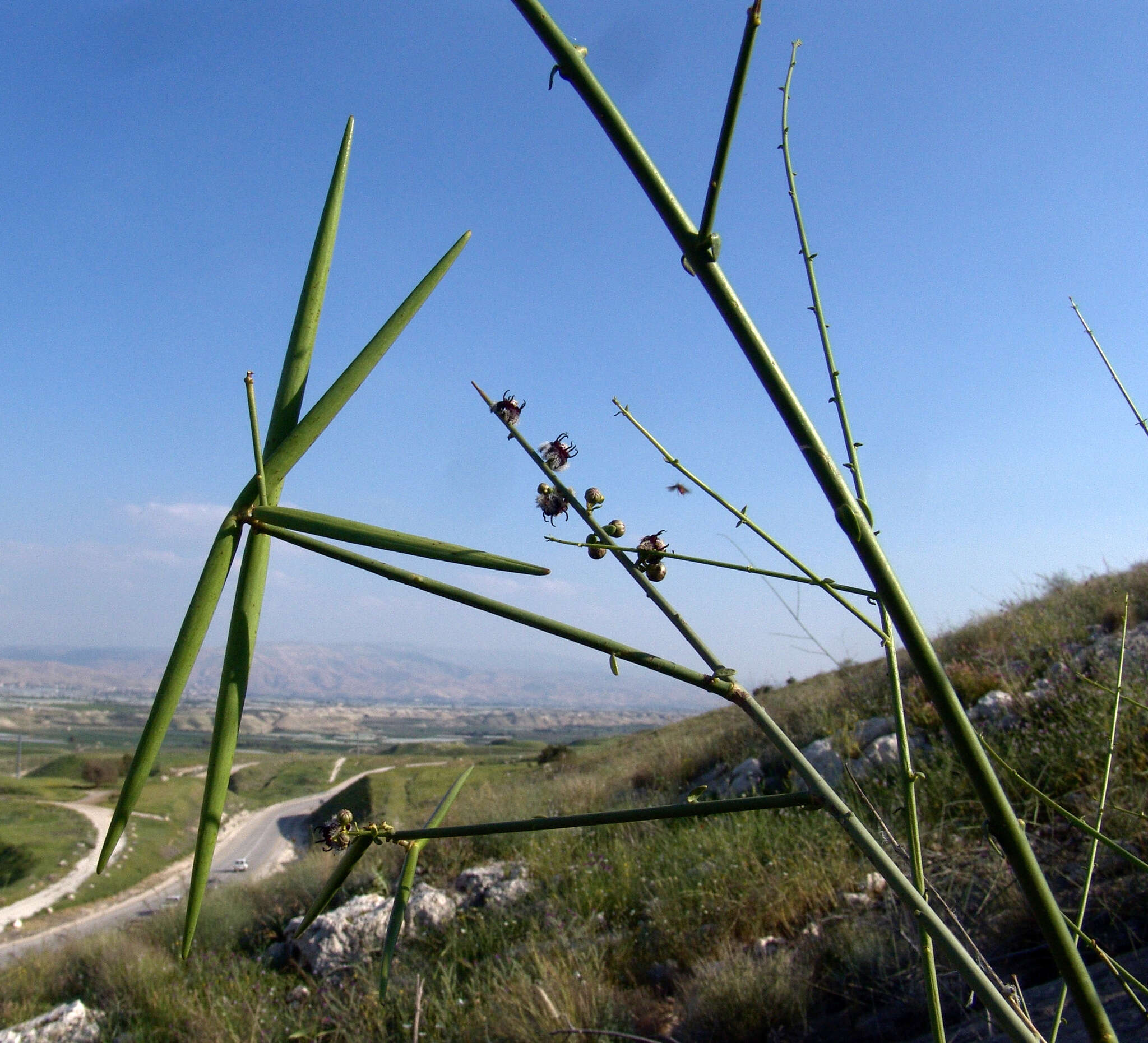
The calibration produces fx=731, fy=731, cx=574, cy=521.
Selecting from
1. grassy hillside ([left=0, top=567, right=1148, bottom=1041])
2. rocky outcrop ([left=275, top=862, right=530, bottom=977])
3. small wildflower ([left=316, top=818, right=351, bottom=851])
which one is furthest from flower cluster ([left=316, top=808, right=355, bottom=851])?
rocky outcrop ([left=275, top=862, right=530, bottom=977])

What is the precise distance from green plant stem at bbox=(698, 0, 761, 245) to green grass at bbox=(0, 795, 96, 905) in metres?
26.2

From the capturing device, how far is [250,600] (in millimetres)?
365

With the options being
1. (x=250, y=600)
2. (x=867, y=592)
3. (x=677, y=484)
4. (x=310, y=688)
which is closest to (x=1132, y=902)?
(x=677, y=484)

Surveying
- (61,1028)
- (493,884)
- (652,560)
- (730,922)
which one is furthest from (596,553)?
(61,1028)

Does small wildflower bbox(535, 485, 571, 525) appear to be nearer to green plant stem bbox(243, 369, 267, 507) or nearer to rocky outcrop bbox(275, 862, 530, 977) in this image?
green plant stem bbox(243, 369, 267, 507)

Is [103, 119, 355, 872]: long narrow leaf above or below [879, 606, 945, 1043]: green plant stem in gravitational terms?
above

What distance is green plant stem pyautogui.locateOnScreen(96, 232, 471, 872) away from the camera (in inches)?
13.2

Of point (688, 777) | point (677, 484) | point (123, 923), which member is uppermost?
point (677, 484)

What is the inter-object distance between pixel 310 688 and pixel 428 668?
3226 centimetres

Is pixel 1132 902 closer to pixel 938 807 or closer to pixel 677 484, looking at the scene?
pixel 938 807

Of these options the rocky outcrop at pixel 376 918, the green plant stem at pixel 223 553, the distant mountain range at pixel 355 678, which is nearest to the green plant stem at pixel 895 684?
the green plant stem at pixel 223 553

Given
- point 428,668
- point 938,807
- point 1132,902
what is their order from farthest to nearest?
point 428,668 < point 938,807 < point 1132,902

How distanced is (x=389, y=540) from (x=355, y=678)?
17470cm

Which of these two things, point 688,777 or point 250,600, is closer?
point 250,600
